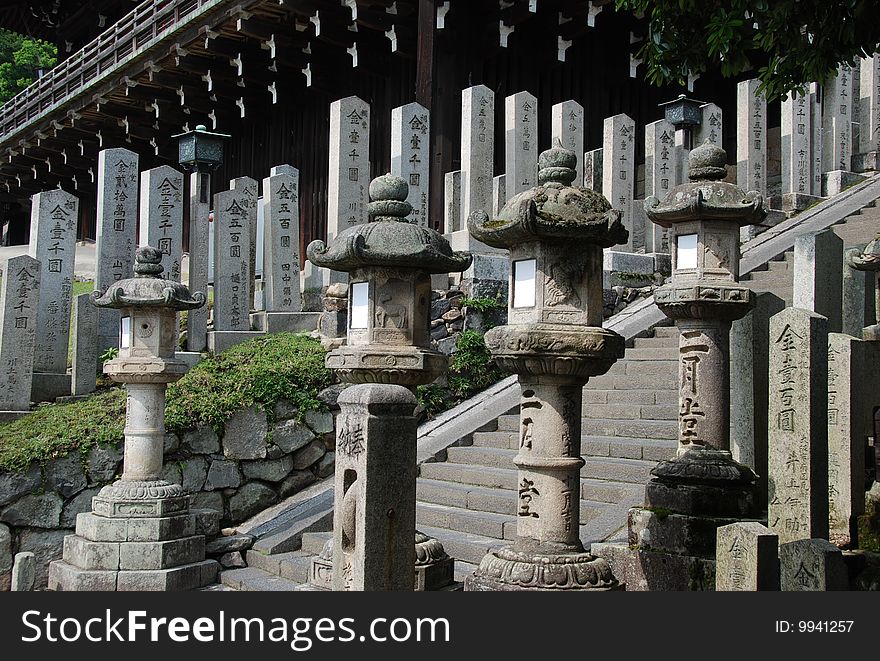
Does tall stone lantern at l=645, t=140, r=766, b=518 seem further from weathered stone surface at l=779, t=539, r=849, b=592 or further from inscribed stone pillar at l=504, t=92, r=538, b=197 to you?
inscribed stone pillar at l=504, t=92, r=538, b=197

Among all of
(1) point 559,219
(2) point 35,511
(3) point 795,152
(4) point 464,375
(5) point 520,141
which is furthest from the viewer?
(3) point 795,152

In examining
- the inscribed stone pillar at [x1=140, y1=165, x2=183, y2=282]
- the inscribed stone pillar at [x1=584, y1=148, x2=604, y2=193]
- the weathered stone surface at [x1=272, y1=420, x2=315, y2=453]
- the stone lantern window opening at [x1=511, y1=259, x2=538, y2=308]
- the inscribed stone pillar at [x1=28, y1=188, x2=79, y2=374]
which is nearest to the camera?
the stone lantern window opening at [x1=511, y1=259, x2=538, y2=308]

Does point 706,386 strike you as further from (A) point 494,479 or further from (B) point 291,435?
(B) point 291,435

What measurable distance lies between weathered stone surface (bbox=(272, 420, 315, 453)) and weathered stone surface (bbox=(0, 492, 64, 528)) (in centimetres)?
213

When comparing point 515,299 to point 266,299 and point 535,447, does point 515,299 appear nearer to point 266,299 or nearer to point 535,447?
point 535,447

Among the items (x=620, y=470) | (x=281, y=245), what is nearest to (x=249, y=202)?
(x=281, y=245)

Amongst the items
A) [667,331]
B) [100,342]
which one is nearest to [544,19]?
[667,331]

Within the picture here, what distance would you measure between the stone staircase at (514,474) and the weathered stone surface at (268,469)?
3.74 ft

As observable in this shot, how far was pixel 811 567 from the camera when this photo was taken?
16.3 ft

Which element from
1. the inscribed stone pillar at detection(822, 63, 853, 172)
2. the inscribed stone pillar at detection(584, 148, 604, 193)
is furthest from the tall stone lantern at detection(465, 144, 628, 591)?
the inscribed stone pillar at detection(822, 63, 853, 172)

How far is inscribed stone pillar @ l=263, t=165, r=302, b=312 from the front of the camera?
38.6 ft

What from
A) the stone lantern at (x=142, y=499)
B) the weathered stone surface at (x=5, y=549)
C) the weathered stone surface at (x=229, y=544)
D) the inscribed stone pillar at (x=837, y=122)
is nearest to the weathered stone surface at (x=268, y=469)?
the weathered stone surface at (x=229, y=544)

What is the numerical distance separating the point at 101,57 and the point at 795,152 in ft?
43.6

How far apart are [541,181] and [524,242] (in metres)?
0.46
